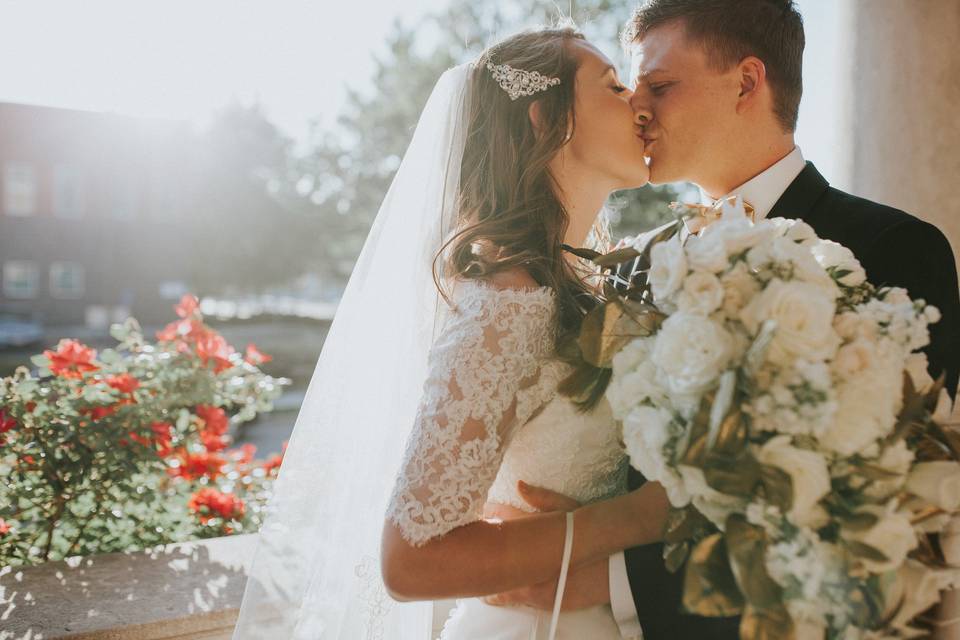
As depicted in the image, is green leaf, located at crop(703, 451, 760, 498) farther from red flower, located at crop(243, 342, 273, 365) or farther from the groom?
red flower, located at crop(243, 342, 273, 365)

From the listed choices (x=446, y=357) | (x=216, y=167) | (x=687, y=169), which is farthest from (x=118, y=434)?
(x=216, y=167)

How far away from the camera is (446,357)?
67.9 inches

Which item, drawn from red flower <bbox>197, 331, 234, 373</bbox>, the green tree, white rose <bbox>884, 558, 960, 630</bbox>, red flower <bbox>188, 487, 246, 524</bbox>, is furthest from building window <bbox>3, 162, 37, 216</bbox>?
white rose <bbox>884, 558, 960, 630</bbox>

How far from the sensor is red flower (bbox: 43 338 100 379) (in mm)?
3268

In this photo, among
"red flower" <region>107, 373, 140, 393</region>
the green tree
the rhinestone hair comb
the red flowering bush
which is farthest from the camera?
the green tree

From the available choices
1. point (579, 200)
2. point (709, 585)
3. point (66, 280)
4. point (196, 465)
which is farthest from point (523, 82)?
point (66, 280)

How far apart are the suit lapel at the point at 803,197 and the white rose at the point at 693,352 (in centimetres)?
125

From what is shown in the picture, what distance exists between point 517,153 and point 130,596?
1.97 meters

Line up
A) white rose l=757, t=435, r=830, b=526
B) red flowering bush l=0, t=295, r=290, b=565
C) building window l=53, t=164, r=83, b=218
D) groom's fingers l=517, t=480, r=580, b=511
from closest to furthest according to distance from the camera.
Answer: white rose l=757, t=435, r=830, b=526 < groom's fingers l=517, t=480, r=580, b=511 < red flowering bush l=0, t=295, r=290, b=565 < building window l=53, t=164, r=83, b=218

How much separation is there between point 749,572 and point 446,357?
79cm

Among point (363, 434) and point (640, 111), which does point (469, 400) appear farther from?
point (640, 111)

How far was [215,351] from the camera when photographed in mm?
3545

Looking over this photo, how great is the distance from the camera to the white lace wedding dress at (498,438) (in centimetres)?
164

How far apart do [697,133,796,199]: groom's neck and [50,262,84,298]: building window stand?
30.8 metres
